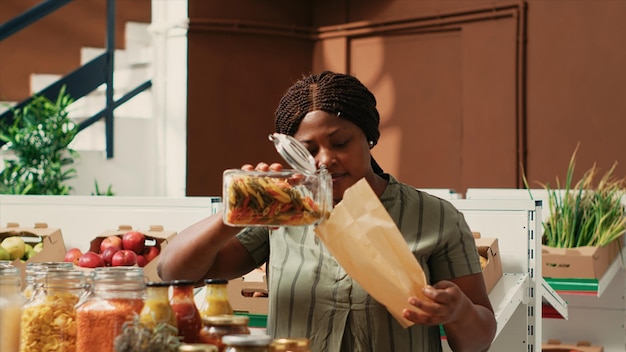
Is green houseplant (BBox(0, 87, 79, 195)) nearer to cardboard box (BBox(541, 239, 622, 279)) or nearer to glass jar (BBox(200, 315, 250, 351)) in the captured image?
cardboard box (BBox(541, 239, 622, 279))

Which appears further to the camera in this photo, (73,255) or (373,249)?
(73,255)

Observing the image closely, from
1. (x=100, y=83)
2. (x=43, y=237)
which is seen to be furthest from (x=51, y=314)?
(x=100, y=83)

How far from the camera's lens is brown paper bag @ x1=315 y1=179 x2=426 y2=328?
1567 millimetres

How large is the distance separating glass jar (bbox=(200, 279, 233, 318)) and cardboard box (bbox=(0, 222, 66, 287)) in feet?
6.69

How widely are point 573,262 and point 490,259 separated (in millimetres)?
1108

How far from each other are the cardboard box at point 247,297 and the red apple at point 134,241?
446mm

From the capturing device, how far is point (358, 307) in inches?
71.9

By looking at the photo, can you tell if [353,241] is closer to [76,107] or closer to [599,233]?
[599,233]

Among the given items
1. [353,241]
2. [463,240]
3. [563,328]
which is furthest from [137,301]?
[563,328]

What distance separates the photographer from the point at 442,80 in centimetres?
741

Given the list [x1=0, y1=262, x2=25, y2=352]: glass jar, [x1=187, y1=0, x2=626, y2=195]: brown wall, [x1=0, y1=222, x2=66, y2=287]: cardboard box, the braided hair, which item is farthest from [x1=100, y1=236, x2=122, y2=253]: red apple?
[x1=187, y1=0, x2=626, y2=195]: brown wall

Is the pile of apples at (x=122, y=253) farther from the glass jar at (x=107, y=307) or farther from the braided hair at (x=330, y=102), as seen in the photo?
the glass jar at (x=107, y=307)

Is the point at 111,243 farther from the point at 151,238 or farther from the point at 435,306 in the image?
the point at 435,306

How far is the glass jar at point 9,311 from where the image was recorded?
57.0 inches
